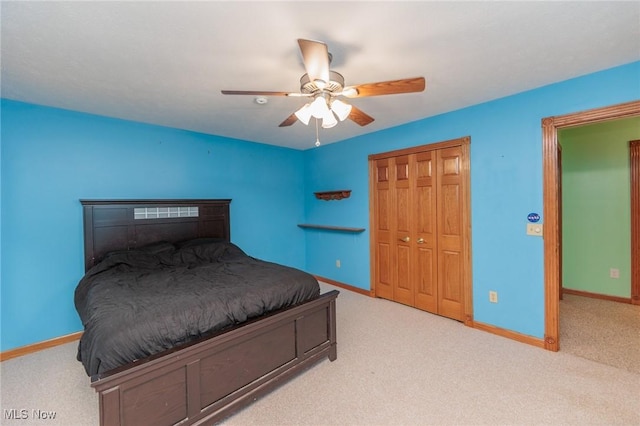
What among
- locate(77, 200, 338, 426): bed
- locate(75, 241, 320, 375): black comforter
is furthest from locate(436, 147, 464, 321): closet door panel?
locate(75, 241, 320, 375): black comforter

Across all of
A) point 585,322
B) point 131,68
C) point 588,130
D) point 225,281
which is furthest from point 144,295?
point 588,130

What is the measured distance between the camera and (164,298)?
6.31 feet

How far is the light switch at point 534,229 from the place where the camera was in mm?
2547

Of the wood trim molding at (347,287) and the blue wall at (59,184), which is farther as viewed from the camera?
the wood trim molding at (347,287)

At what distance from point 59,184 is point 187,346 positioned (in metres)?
2.51

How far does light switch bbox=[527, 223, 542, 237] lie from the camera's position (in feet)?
8.36

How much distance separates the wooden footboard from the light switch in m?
2.00

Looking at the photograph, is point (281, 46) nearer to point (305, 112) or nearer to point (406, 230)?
point (305, 112)

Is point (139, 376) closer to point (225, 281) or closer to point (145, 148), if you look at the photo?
point (225, 281)

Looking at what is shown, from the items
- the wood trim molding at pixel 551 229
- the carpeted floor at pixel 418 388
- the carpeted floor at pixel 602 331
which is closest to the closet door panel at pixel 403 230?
the carpeted floor at pixel 418 388

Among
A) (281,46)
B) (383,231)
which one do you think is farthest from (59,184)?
(383,231)

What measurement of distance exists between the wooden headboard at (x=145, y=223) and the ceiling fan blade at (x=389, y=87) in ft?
8.85

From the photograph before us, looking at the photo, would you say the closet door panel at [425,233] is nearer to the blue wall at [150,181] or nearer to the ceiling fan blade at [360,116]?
the blue wall at [150,181]

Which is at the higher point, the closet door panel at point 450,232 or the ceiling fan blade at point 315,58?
the ceiling fan blade at point 315,58
